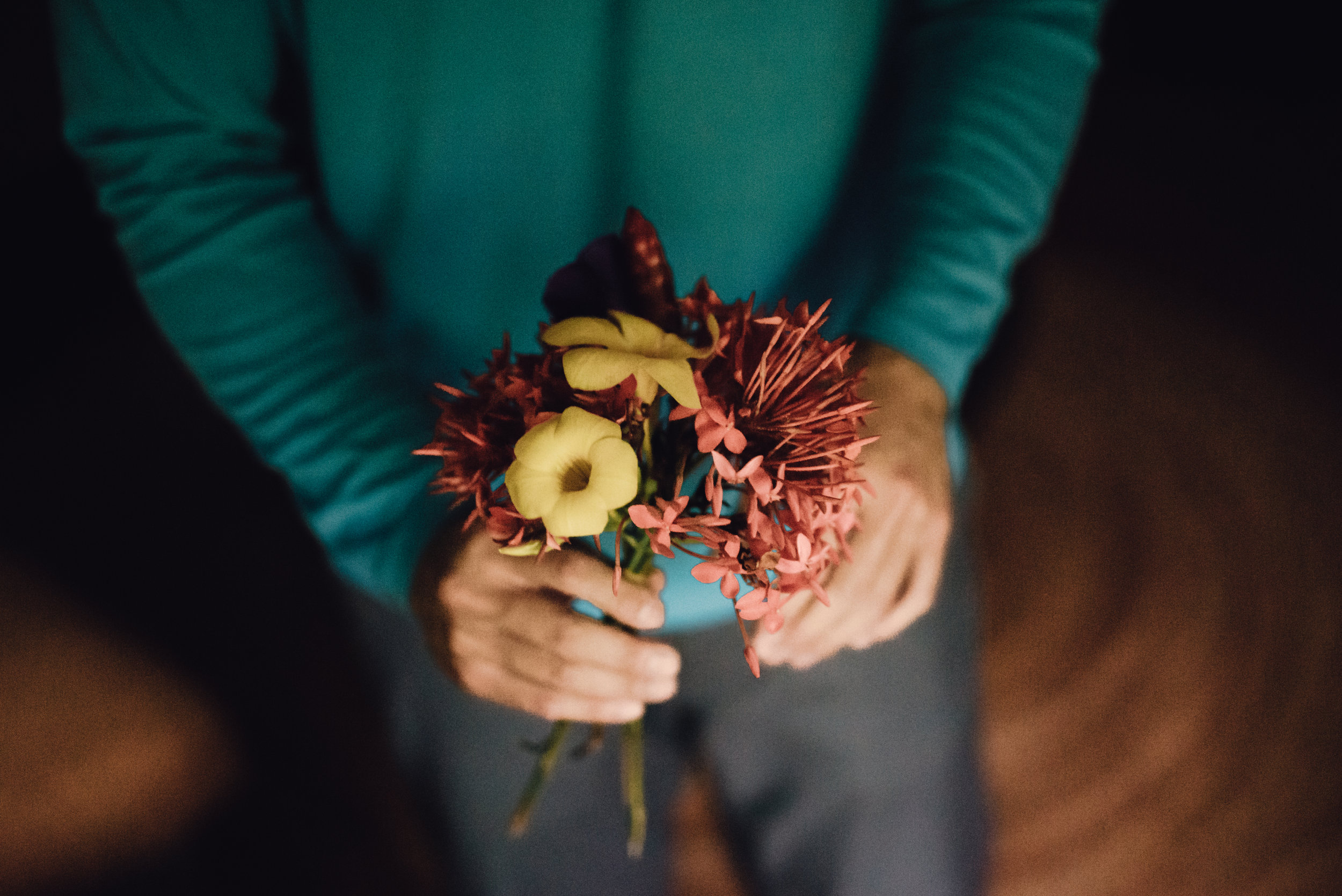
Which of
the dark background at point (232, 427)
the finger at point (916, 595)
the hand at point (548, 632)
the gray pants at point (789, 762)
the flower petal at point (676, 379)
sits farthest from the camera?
the dark background at point (232, 427)

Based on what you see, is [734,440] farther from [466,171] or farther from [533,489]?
[466,171]

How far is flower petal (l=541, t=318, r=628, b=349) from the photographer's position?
31cm

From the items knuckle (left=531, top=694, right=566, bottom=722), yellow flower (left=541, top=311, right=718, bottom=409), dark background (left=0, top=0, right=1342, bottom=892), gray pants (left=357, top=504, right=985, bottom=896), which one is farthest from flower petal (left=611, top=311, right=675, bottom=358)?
dark background (left=0, top=0, right=1342, bottom=892)

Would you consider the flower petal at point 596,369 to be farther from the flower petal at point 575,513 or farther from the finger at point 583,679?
the finger at point 583,679

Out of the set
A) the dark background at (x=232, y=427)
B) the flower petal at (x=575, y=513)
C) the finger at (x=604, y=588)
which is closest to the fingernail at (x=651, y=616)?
the finger at (x=604, y=588)

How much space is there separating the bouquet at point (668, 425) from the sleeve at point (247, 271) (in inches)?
7.4

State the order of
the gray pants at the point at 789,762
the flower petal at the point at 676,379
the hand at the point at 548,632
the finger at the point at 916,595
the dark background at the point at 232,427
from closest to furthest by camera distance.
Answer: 1. the flower petal at the point at 676,379
2. the hand at the point at 548,632
3. the finger at the point at 916,595
4. the gray pants at the point at 789,762
5. the dark background at the point at 232,427

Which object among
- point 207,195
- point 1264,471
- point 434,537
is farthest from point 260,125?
point 1264,471

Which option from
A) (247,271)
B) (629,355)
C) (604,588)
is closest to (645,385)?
(629,355)

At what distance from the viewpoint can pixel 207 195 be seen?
0.52 metres

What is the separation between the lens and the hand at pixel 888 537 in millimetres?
Answer: 471

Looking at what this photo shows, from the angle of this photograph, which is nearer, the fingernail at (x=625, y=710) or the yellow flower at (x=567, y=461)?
the yellow flower at (x=567, y=461)

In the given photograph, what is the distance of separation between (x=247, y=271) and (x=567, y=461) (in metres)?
0.36

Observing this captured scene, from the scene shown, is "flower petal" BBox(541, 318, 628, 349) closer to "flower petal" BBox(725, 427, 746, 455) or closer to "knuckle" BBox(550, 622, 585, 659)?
"flower petal" BBox(725, 427, 746, 455)
